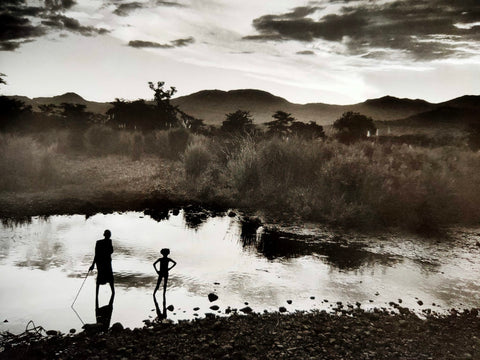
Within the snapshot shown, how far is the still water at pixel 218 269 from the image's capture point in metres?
6.39

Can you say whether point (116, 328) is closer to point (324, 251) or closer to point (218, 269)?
point (218, 269)

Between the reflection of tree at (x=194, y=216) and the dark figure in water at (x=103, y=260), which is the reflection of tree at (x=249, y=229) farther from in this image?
the dark figure in water at (x=103, y=260)

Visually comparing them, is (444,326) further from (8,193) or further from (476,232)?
(8,193)

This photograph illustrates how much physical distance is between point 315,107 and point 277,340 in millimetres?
92575

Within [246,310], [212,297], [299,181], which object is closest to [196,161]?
[299,181]

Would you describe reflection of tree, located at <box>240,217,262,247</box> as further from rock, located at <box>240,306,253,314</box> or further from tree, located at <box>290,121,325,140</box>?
tree, located at <box>290,121,325,140</box>

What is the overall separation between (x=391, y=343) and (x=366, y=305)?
1.39 m

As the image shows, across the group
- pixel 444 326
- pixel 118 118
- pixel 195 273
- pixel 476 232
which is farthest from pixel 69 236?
pixel 118 118

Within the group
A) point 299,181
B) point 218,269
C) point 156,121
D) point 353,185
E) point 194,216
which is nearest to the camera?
point 218,269

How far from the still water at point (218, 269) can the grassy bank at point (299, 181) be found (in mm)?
1766

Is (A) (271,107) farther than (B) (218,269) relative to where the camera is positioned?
Yes

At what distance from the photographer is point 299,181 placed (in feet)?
51.2

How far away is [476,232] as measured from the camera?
12359 millimetres

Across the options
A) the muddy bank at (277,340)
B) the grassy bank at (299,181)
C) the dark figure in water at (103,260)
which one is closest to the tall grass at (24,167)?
the grassy bank at (299,181)
